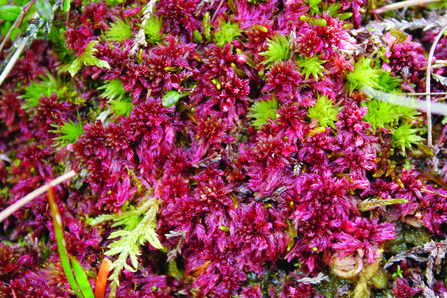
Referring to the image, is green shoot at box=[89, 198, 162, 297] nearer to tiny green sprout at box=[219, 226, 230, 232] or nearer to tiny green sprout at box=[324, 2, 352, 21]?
tiny green sprout at box=[219, 226, 230, 232]

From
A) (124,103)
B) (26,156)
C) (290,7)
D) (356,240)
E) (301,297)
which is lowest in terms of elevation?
(301,297)

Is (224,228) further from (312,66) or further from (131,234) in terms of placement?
(312,66)

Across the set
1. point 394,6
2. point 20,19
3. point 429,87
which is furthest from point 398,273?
point 20,19

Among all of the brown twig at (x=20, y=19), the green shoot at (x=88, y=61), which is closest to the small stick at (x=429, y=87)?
the green shoot at (x=88, y=61)

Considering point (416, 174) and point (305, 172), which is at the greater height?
point (305, 172)

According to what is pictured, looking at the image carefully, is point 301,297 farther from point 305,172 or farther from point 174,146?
point 174,146

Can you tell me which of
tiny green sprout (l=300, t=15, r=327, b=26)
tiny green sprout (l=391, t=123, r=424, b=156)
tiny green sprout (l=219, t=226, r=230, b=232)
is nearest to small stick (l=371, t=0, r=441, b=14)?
tiny green sprout (l=300, t=15, r=327, b=26)

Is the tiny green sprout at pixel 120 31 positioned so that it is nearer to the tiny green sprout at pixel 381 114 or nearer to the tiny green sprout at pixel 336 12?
the tiny green sprout at pixel 336 12

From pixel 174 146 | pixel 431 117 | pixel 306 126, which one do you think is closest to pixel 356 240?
pixel 306 126
